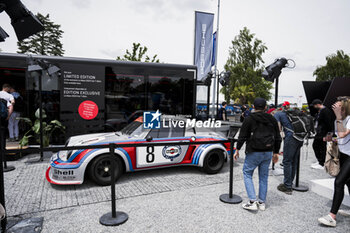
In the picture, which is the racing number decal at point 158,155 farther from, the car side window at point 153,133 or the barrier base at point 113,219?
the barrier base at point 113,219

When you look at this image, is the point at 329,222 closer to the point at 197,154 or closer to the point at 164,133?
the point at 197,154

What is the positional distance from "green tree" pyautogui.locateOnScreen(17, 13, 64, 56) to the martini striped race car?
4320 centimetres

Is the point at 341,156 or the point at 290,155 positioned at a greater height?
the point at 341,156

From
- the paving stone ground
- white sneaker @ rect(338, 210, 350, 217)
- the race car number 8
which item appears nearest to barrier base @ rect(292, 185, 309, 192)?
the paving stone ground

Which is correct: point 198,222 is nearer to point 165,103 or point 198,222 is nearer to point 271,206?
point 271,206

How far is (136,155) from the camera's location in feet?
15.1

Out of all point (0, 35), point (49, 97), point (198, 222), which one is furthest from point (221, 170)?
point (49, 97)

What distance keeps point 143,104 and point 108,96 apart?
1178 mm

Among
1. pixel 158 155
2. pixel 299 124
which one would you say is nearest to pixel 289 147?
pixel 299 124

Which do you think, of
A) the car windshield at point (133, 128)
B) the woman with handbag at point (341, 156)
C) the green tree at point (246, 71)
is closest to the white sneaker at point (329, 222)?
the woman with handbag at point (341, 156)

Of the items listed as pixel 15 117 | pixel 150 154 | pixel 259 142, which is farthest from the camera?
pixel 15 117

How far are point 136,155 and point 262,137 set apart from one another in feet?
8.28

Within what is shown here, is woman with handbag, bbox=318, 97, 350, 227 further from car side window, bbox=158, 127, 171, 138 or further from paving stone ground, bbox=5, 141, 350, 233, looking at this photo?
car side window, bbox=158, 127, 171, 138

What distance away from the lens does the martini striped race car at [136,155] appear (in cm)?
414
